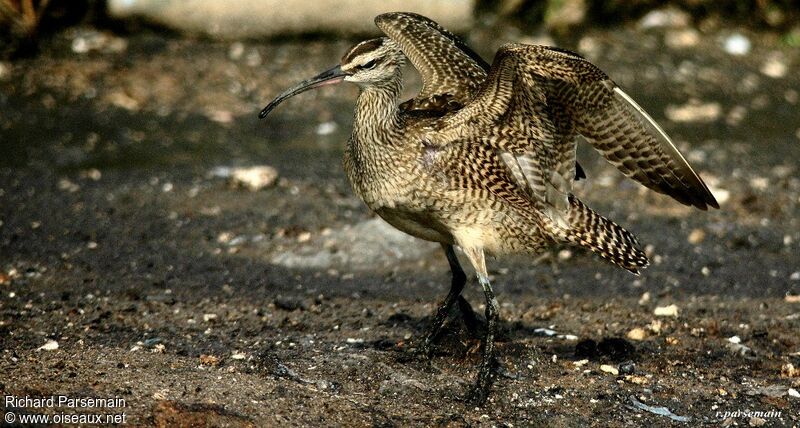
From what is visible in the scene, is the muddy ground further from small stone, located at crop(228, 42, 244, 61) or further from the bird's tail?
the bird's tail

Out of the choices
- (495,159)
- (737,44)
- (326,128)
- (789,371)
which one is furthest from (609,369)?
(737,44)

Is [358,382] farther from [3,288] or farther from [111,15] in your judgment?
[111,15]

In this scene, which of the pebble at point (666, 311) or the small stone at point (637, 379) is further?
the pebble at point (666, 311)

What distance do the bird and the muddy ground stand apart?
547 millimetres

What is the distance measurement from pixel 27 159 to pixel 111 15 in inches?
99.7

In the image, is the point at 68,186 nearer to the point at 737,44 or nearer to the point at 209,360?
the point at 209,360

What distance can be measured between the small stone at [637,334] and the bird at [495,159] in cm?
65

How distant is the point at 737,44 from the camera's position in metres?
12.4

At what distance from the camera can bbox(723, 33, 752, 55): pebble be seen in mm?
12344

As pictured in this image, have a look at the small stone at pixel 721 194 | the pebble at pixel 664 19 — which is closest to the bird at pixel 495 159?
the small stone at pixel 721 194

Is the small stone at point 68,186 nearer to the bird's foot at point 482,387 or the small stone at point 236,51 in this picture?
the small stone at point 236,51

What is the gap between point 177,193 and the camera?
8719 millimetres

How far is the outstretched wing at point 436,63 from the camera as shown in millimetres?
6125

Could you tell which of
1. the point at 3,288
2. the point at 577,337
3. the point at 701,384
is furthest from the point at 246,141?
the point at 701,384
